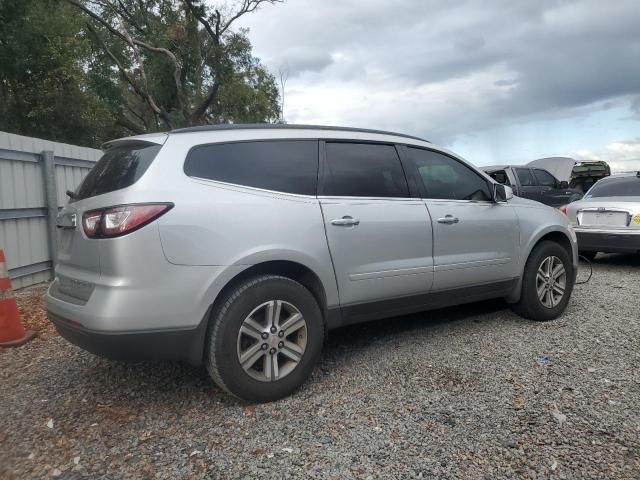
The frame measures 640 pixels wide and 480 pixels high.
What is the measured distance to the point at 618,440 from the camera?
2730 mm

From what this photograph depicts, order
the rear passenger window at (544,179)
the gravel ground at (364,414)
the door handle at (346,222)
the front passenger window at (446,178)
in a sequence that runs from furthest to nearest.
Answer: the rear passenger window at (544,179) → the front passenger window at (446,178) → the door handle at (346,222) → the gravel ground at (364,414)

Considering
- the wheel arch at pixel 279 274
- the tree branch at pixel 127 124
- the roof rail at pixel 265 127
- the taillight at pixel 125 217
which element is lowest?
the wheel arch at pixel 279 274

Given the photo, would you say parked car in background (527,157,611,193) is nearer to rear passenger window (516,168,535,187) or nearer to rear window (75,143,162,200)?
rear passenger window (516,168,535,187)

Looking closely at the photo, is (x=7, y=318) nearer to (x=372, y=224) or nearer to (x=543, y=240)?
(x=372, y=224)

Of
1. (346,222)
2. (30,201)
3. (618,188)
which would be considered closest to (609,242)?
(618,188)

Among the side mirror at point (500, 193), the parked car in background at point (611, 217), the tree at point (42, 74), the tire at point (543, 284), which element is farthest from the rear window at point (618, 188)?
the tree at point (42, 74)

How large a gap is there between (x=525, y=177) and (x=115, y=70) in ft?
76.4

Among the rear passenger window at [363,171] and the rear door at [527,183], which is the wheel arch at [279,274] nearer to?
the rear passenger window at [363,171]

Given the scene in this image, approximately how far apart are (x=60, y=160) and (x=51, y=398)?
5.07 m

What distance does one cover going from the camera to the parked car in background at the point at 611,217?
735cm

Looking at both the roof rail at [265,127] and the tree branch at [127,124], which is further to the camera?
the tree branch at [127,124]

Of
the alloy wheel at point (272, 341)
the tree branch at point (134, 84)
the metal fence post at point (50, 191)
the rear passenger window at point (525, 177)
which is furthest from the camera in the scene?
the tree branch at point (134, 84)

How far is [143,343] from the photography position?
9.39 feet

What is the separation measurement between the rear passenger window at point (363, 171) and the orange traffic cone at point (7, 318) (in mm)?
2995
